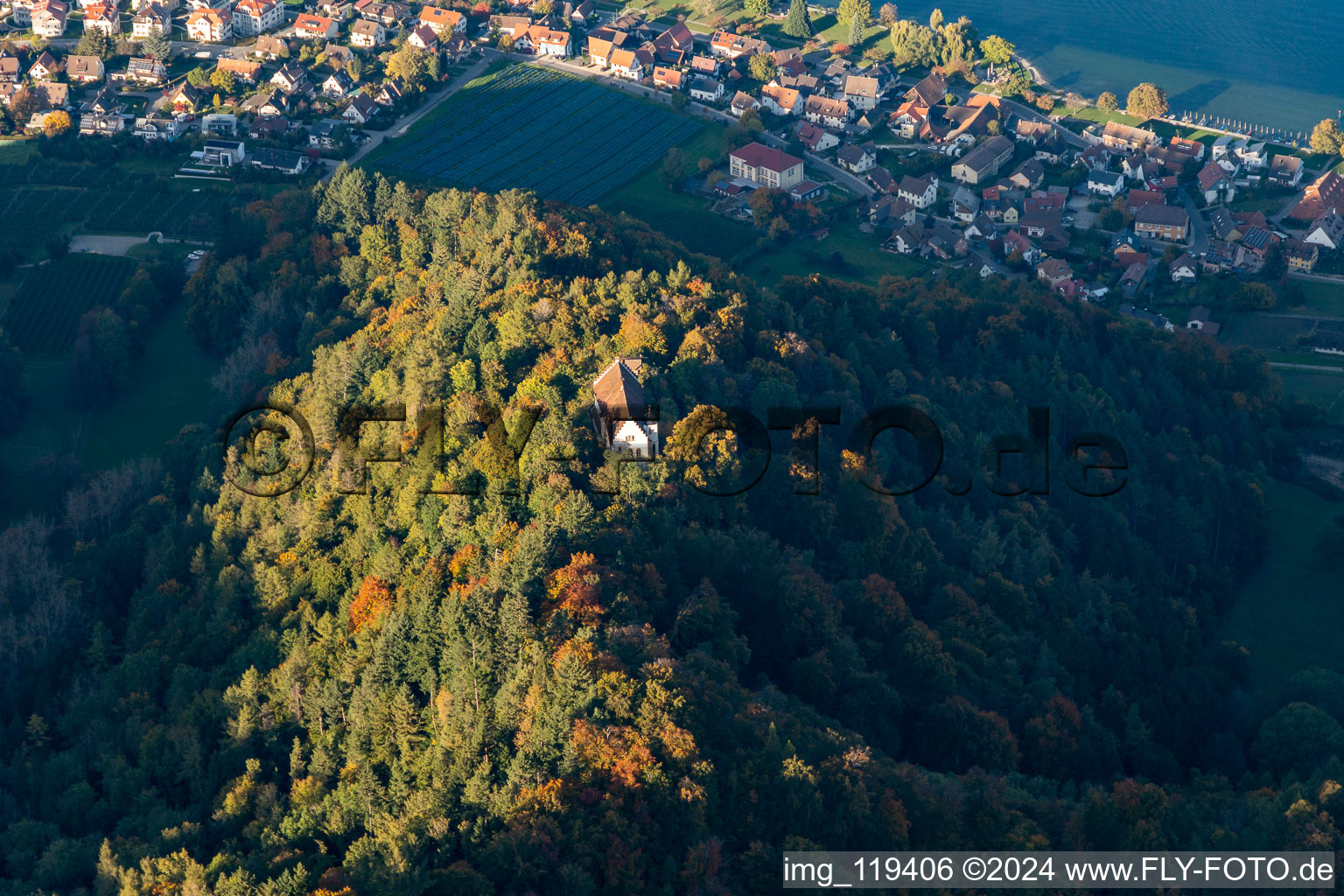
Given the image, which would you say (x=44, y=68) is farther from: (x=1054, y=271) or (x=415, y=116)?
(x=1054, y=271)

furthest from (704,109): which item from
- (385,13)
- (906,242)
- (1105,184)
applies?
(1105,184)

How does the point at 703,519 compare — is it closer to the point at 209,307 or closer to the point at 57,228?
the point at 209,307

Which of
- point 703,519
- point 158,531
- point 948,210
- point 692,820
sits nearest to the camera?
point 692,820

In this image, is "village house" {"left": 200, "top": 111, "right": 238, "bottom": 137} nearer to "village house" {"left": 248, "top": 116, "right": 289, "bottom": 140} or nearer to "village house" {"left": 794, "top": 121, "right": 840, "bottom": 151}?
"village house" {"left": 248, "top": 116, "right": 289, "bottom": 140}

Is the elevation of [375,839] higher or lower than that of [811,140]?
lower

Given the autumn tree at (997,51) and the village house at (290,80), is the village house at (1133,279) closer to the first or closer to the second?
the autumn tree at (997,51)

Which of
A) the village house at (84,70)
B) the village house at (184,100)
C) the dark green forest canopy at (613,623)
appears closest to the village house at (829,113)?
the dark green forest canopy at (613,623)

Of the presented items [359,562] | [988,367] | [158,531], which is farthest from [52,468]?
[988,367]

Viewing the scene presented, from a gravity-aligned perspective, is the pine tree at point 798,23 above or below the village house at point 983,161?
above
